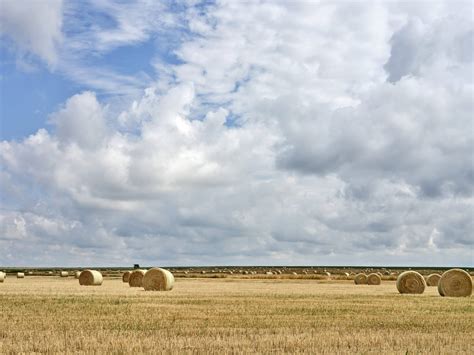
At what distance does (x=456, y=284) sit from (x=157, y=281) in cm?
1589

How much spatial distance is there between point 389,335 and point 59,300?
50.6ft

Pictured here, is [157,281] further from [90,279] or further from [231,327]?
[231,327]

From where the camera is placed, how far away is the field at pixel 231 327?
46.9 ft

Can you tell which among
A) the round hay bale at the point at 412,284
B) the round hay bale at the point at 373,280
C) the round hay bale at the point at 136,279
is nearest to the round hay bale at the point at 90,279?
the round hay bale at the point at 136,279

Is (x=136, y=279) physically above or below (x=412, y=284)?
above

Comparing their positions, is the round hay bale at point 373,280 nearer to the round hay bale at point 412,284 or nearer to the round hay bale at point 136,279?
the round hay bale at point 412,284

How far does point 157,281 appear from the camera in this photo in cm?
3834

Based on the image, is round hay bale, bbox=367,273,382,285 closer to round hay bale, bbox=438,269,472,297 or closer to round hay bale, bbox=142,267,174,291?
round hay bale, bbox=438,269,472,297

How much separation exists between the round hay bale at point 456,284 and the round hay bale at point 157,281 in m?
14.5

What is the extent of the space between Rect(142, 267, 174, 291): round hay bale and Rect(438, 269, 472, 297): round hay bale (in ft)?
47.6

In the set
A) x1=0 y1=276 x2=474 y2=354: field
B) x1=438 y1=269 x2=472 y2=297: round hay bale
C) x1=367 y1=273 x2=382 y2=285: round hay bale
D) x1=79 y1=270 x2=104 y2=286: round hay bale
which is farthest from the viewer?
x1=367 y1=273 x2=382 y2=285: round hay bale

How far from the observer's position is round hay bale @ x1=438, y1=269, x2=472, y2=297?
35906 millimetres

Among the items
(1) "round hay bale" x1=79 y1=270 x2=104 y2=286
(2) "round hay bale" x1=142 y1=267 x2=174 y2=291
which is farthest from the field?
(1) "round hay bale" x1=79 y1=270 x2=104 y2=286

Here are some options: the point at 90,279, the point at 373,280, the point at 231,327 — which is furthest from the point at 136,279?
the point at 231,327
